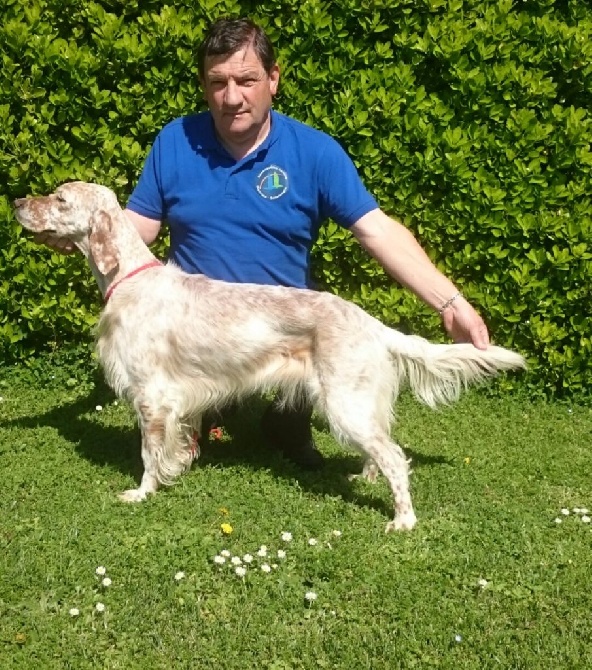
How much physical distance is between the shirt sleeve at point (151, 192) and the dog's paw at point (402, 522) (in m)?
1.92

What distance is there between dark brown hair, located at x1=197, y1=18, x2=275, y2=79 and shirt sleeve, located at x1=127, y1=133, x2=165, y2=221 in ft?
1.71

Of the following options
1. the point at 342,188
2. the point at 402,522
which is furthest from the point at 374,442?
the point at 342,188

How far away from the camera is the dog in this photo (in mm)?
3900

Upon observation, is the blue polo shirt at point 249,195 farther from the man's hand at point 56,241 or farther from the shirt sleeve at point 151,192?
the man's hand at point 56,241

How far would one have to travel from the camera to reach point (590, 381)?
18.1 feet

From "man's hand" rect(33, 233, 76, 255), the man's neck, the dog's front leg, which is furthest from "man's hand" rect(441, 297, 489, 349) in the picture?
"man's hand" rect(33, 233, 76, 255)

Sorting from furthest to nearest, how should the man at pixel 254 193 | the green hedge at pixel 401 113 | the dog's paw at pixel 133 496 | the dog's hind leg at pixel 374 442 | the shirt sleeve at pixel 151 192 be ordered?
the green hedge at pixel 401 113 < the shirt sleeve at pixel 151 192 < the dog's paw at pixel 133 496 < the man at pixel 254 193 < the dog's hind leg at pixel 374 442

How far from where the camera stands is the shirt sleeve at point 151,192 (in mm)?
4309

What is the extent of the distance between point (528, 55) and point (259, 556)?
3.35m

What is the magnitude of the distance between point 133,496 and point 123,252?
1.18m

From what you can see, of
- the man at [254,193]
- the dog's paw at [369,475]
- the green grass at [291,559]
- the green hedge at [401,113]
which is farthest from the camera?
the green hedge at [401,113]

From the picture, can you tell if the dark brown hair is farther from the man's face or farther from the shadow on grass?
the shadow on grass

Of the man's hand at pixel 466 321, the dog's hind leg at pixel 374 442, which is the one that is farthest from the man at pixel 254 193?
the dog's hind leg at pixel 374 442

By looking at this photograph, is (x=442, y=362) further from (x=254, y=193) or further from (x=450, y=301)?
(x=254, y=193)
